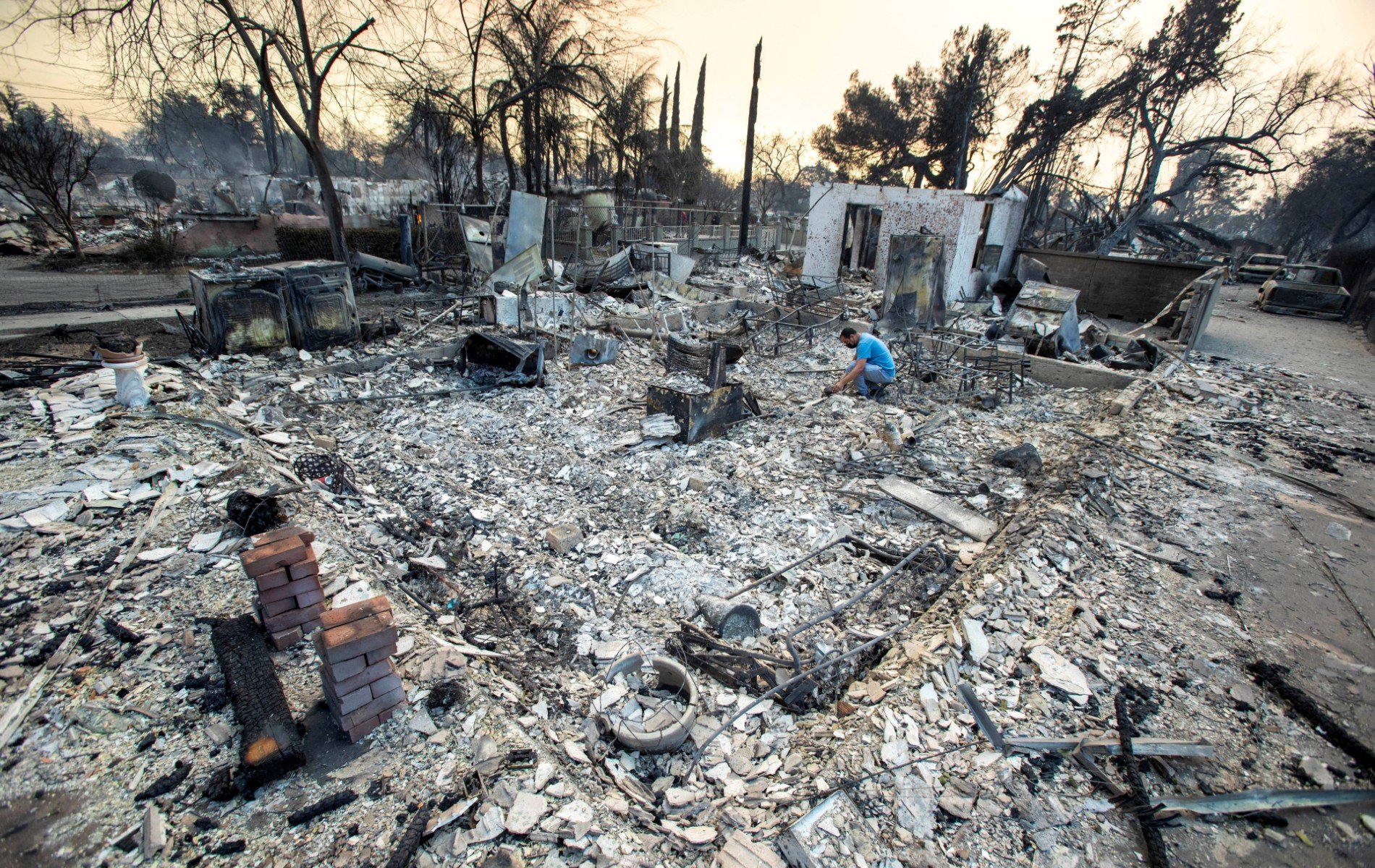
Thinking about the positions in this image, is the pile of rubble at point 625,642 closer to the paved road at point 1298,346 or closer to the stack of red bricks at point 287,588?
the stack of red bricks at point 287,588

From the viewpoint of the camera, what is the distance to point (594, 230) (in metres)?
18.8

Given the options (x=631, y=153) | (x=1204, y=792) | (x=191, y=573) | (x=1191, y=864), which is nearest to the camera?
(x=1191, y=864)

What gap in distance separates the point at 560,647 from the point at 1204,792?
Result: 319 centimetres

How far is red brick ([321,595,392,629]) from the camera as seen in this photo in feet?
7.94

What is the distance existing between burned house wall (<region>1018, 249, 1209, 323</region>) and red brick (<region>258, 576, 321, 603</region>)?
16.3 meters

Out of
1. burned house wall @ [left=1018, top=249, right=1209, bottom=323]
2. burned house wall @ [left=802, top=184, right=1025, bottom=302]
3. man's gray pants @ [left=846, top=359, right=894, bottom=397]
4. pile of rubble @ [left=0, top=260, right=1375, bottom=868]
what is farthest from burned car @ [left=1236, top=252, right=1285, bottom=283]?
man's gray pants @ [left=846, top=359, right=894, bottom=397]

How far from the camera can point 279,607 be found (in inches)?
113

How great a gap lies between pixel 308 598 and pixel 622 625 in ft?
5.80

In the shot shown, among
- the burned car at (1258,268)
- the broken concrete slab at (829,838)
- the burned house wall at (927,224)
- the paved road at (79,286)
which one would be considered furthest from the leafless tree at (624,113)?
the burned car at (1258,268)

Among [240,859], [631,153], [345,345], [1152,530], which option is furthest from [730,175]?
[240,859]

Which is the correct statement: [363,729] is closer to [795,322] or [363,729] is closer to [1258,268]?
[795,322]

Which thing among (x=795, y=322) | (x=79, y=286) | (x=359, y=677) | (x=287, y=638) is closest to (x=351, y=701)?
(x=359, y=677)

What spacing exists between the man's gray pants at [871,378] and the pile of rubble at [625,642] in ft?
4.49

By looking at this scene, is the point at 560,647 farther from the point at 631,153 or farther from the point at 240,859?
the point at 631,153
